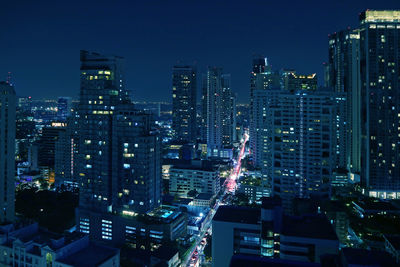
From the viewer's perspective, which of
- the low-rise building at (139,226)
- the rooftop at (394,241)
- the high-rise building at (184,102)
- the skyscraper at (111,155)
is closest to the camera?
the rooftop at (394,241)

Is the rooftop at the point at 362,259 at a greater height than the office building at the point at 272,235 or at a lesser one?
greater

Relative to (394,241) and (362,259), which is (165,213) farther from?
(362,259)

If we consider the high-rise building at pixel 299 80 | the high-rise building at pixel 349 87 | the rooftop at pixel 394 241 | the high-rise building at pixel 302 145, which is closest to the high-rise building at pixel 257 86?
the high-rise building at pixel 299 80

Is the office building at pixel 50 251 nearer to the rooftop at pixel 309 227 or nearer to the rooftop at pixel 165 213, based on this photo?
the rooftop at pixel 309 227

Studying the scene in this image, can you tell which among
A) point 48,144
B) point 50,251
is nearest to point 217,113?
point 48,144

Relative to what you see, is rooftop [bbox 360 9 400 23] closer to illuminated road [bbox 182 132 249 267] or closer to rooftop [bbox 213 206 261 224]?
illuminated road [bbox 182 132 249 267]

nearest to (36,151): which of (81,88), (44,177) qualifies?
(44,177)

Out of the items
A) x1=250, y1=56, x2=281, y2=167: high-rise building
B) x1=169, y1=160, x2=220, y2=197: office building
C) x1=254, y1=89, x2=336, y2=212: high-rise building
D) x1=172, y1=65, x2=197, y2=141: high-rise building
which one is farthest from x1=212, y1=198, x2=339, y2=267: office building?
x1=172, y1=65, x2=197, y2=141: high-rise building
